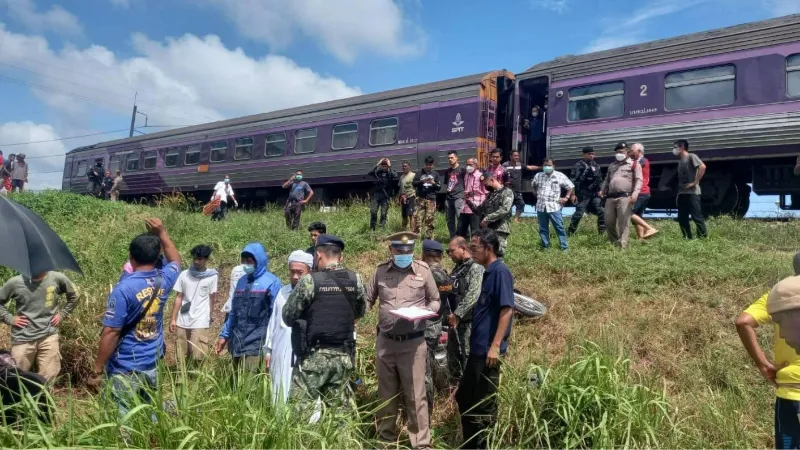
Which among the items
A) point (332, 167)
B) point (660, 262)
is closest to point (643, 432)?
point (660, 262)

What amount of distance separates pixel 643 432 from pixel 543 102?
926cm

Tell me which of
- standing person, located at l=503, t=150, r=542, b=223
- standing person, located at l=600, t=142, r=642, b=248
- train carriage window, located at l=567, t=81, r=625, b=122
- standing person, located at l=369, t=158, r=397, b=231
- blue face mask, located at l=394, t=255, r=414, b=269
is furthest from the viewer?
train carriage window, located at l=567, t=81, r=625, b=122

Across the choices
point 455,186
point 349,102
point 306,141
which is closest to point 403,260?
point 455,186

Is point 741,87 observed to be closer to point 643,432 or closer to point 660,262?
point 660,262

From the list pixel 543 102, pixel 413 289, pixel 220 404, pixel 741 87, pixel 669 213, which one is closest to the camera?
pixel 220 404

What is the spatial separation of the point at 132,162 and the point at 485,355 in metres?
19.9

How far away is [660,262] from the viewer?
243 inches

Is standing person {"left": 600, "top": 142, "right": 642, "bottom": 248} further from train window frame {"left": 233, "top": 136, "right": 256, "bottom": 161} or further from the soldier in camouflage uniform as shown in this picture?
train window frame {"left": 233, "top": 136, "right": 256, "bottom": 161}

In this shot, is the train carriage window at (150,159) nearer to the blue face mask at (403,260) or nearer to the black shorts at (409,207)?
the black shorts at (409,207)

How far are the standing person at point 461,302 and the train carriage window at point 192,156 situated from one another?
49.1ft

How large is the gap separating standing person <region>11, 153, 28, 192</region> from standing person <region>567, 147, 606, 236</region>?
14.5 meters

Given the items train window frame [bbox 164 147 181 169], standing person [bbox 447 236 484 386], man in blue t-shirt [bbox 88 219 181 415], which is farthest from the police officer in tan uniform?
train window frame [bbox 164 147 181 169]

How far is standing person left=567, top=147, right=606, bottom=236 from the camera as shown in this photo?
8055 millimetres

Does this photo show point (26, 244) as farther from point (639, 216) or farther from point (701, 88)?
point (701, 88)
